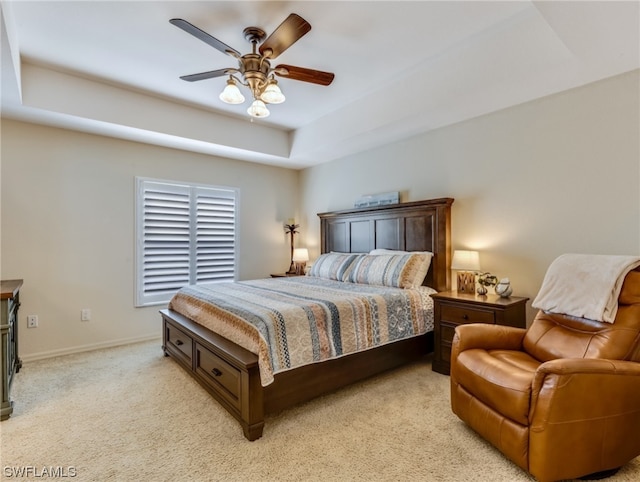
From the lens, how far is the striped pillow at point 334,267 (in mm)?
3992

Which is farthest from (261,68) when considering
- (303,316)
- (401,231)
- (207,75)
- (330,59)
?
(401,231)

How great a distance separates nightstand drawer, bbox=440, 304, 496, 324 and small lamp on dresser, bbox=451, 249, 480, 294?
0.40 m

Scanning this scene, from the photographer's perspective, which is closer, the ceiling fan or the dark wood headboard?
the ceiling fan

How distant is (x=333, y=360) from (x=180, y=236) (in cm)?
300

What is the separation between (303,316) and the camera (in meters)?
2.37

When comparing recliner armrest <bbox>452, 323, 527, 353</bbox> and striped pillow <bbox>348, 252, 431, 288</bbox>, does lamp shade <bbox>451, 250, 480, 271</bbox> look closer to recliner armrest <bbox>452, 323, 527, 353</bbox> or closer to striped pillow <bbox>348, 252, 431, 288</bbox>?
striped pillow <bbox>348, 252, 431, 288</bbox>

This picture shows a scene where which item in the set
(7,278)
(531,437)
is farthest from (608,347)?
(7,278)

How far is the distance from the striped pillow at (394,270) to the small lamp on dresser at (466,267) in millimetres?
334

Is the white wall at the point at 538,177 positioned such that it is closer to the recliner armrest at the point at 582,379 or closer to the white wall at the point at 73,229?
the recliner armrest at the point at 582,379

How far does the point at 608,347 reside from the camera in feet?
6.21

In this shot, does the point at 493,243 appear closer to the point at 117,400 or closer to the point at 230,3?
the point at 230,3

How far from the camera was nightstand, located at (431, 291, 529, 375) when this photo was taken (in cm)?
271

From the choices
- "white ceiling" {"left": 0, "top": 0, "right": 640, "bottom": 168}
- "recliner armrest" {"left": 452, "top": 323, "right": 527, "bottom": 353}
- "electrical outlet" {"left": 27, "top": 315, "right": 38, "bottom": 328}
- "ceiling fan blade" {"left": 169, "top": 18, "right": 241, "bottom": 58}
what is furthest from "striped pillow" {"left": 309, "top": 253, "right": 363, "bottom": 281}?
"electrical outlet" {"left": 27, "top": 315, "right": 38, "bottom": 328}

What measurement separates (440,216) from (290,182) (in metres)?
2.92
